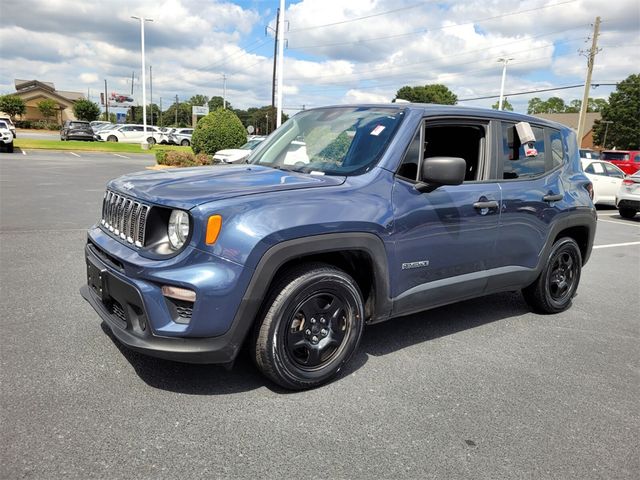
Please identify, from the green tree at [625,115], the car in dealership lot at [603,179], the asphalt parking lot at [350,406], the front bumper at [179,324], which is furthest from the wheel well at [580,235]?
the green tree at [625,115]

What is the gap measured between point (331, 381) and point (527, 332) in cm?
214

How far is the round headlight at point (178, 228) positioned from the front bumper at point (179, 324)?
0.62ft

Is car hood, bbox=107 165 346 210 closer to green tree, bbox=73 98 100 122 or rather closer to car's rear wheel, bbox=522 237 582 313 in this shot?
car's rear wheel, bbox=522 237 582 313

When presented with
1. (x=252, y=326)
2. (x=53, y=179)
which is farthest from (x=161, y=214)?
(x=53, y=179)

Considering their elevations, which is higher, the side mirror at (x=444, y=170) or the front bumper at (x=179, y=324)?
the side mirror at (x=444, y=170)

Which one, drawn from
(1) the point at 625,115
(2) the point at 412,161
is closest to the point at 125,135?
(2) the point at 412,161

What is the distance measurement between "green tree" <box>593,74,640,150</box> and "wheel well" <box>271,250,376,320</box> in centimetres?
6961

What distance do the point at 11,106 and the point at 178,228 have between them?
7736 centimetres

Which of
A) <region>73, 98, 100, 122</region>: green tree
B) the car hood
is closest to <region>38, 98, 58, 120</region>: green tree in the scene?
<region>73, 98, 100, 122</region>: green tree

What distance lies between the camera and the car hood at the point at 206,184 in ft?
9.60

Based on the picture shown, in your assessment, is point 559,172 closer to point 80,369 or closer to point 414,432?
point 414,432

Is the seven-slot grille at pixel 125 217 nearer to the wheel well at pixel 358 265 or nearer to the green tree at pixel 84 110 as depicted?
the wheel well at pixel 358 265

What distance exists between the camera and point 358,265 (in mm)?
3461

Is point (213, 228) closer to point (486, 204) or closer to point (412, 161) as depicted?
point (412, 161)
